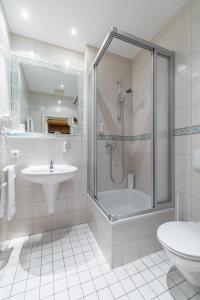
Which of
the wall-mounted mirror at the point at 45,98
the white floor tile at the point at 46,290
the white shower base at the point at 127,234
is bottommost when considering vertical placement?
the white floor tile at the point at 46,290

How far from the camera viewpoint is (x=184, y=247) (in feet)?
3.10

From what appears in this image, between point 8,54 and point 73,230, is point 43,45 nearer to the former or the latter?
point 8,54

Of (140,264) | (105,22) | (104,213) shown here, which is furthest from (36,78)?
(140,264)

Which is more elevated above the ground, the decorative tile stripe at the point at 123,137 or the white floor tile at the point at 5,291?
the decorative tile stripe at the point at 123,137

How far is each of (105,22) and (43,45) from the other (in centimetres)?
88

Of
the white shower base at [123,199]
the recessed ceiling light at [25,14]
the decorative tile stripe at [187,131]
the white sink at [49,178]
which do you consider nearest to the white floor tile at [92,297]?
the white sink at [49,178]

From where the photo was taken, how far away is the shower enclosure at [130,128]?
5.18ft

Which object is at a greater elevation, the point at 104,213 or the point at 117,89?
the point at 117,89

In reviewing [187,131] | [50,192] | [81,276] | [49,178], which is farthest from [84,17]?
[81,276]

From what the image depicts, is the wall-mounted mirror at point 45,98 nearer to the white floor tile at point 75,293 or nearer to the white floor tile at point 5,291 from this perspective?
the white floor tile at point 5,291

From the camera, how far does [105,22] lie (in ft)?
5.77

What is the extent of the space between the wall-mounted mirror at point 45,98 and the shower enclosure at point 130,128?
230 millimetres

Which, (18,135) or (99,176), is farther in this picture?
(99,176)

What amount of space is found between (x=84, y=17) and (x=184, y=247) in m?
2.41
